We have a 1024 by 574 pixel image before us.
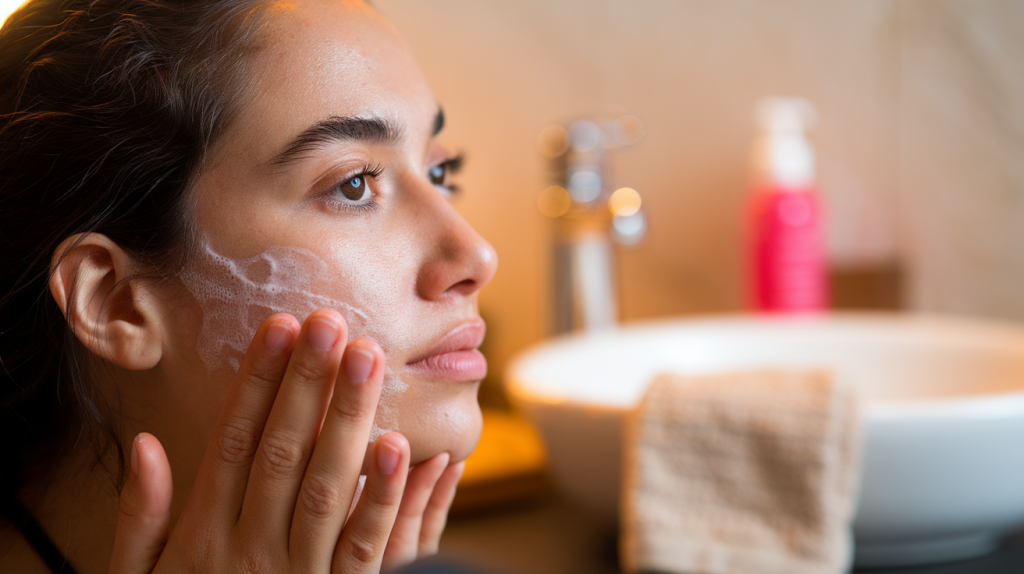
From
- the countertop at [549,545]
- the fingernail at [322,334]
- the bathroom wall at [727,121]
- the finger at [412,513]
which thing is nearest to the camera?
the fingernail at [322,334]

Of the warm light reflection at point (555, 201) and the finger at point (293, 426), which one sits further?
the warm light reflection at point (555, 201)

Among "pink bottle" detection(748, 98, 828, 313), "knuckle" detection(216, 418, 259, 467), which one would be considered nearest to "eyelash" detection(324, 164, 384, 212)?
"knuckle" detection(216, 418, 259, 467)

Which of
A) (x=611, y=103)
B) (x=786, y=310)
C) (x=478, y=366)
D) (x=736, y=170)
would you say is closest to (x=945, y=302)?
(x=786, y=310)

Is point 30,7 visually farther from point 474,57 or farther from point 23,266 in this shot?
point 474,57

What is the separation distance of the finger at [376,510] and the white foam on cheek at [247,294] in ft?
0.19

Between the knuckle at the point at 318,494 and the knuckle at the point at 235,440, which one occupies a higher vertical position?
the knuckle at the point at 235,440

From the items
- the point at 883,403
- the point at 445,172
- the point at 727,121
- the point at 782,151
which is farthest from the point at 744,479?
the point at 727,121

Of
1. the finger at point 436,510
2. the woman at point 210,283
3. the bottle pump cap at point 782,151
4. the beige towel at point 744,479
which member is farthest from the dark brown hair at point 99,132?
the bottle pump cap at point 782,151

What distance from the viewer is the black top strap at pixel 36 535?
Answer: 36cm

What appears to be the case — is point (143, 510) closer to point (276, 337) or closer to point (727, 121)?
point (276, 337)

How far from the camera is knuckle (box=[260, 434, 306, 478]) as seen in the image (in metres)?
0.33

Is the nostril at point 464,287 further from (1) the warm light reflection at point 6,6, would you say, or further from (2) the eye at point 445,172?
(1) the warm light reflection at point 6,6

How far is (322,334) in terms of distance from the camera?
314mm

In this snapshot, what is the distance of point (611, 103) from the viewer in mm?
1016
